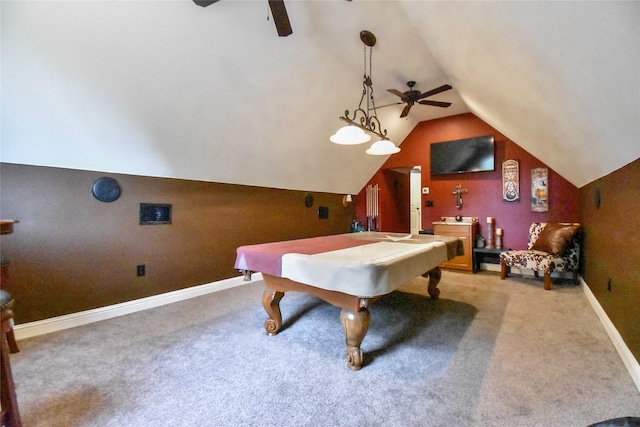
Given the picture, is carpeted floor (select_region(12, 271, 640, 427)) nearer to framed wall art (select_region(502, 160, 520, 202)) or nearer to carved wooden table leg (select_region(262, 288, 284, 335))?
carved wooden table leg (select_region(262, 288, 284, 335))

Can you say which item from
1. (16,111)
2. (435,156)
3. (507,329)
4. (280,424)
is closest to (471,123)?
(435,156)

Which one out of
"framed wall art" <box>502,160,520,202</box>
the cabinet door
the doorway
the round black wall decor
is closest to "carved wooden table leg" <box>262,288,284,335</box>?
the round black wall decor

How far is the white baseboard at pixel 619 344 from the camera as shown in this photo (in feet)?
5.19

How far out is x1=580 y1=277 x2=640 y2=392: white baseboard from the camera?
1582mm

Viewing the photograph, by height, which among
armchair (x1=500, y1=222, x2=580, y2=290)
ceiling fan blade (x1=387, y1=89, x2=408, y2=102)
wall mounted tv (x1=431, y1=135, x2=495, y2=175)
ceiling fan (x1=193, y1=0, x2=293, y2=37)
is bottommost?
armchair (x1=500, y1=222, x2=580, y2=290)

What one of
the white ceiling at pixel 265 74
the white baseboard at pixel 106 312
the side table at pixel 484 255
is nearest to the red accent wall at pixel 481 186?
the side table at pixel 484 255

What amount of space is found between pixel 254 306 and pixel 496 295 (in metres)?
2.78

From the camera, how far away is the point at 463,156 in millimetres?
4812

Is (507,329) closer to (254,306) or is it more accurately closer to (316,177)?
(254,306)

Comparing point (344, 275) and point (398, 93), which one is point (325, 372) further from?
point (398, 93)

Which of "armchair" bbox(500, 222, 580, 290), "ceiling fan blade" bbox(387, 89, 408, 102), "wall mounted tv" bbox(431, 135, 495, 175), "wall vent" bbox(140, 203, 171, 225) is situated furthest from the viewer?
"wall mounted tv" bbox(431, 135, 495, 175)

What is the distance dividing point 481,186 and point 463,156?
2.00ft

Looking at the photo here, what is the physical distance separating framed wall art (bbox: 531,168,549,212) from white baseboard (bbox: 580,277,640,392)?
1.77 meters

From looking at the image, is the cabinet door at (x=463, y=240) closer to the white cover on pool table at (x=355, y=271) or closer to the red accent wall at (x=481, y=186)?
the red accent wall at (x=481, y=186)
